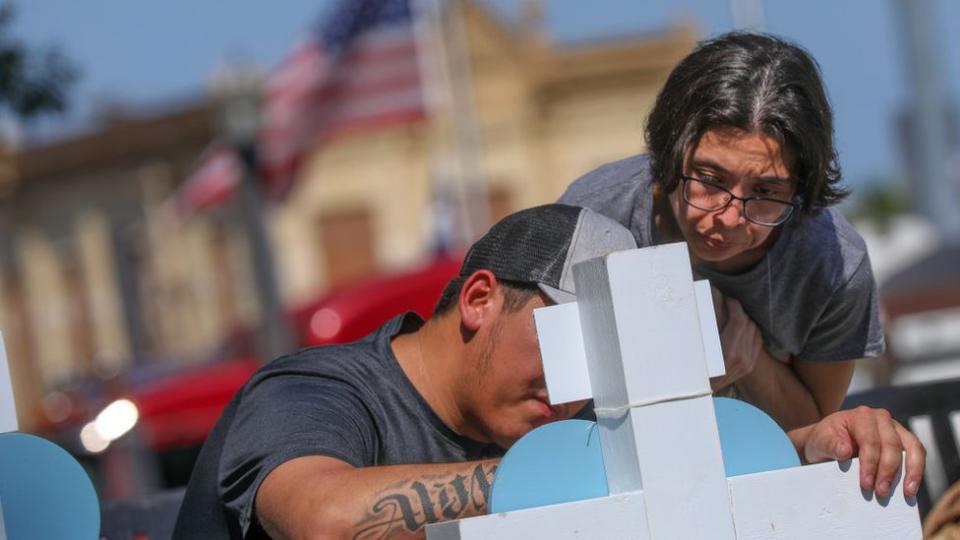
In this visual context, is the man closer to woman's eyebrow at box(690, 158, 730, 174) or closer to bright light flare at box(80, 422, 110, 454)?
woman's eyebrow at box(690, 158, 730, 174)

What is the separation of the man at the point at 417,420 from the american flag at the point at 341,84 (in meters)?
10.7

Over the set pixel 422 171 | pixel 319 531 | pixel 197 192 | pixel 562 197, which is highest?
pixel 562 197

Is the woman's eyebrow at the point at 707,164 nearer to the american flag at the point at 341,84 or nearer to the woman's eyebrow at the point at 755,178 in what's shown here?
the woman's eyebrow at the point at 755,178

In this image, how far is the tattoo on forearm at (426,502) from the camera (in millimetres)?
2080

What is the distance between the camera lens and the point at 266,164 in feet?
45.2

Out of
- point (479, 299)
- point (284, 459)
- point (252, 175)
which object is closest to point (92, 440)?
point (252, 175)

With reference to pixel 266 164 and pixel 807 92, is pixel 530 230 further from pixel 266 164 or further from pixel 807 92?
pixel 266 164

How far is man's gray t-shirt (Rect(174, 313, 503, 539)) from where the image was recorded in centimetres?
227

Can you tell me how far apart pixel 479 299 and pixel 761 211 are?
0.49 metres

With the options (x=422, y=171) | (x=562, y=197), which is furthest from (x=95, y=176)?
(x=562, y=197)

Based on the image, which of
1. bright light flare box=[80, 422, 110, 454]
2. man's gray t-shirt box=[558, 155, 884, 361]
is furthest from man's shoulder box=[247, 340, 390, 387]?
bright light flare box=[80, 422, 110, 454]

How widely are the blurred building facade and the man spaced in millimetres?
23638

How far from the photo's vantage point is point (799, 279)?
9.26 feet

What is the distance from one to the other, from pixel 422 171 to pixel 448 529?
996 inches
